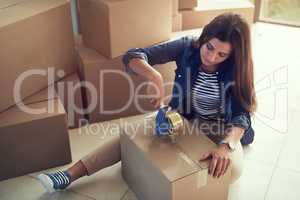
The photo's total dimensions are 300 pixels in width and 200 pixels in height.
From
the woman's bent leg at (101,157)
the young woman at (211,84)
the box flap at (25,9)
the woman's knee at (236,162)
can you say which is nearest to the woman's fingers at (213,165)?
the young woman at (211,84)

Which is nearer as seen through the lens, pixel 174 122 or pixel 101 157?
pixel 174 122

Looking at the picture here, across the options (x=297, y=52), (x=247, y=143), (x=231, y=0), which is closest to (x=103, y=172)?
(x=247, y=143)

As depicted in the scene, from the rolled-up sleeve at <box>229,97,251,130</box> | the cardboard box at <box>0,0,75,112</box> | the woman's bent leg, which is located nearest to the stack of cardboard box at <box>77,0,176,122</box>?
the cardboard box at <box>0,0,75,112</box>

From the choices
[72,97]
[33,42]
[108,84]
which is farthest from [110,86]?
[33,42]

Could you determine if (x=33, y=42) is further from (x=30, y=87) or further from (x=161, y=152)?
(x=161, y=152)

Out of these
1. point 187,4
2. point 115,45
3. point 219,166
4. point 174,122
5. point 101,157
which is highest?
point 187,4

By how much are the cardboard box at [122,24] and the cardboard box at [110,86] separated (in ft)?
0.19

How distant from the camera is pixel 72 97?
5.79 ft

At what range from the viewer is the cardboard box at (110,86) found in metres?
1.72

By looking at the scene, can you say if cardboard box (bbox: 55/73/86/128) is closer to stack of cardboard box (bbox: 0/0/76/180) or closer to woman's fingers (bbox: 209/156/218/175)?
stack of cardboard box (bbox: 0/0/76/180)

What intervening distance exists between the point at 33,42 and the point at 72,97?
347mm

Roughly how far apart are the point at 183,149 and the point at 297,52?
155cm

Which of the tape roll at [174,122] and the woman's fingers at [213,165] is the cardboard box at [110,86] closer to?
the tape roll at [174,122]

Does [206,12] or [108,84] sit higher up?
[206,12]
